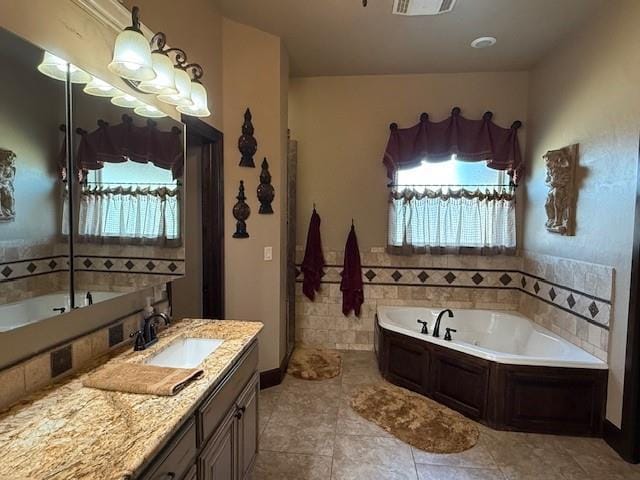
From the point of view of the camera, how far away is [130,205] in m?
1.76

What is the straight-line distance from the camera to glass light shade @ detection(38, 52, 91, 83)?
4.11 ft

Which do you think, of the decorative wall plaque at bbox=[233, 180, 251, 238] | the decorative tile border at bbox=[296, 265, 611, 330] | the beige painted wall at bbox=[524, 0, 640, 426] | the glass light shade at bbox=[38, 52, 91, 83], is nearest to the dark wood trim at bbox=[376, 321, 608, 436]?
the beige painted wall at bbox=[524, 0, 640, 426]

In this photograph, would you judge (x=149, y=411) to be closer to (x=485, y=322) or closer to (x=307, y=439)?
(x=307, y=439)

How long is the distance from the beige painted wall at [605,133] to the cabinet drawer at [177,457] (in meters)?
2.66

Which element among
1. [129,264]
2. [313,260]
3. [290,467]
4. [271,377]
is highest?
[129,264]

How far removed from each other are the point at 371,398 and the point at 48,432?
2386mm

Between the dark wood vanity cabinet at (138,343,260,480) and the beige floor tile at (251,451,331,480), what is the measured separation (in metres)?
0.22

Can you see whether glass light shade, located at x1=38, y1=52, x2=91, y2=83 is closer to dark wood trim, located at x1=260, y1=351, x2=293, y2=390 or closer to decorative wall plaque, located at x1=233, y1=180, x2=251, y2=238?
decorative wall plaque, located at x1=233, y1=180, x2=251, y2=238

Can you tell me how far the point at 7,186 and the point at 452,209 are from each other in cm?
357

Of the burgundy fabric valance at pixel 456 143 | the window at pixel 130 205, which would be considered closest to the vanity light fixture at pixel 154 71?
the window at pixel 130 205

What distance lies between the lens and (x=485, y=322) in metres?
3.68

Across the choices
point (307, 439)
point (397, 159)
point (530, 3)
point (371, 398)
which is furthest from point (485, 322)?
point (530, 3)

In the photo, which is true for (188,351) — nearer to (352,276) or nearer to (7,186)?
(7,186)

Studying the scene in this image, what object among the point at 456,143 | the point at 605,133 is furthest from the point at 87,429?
the point at 456,143
